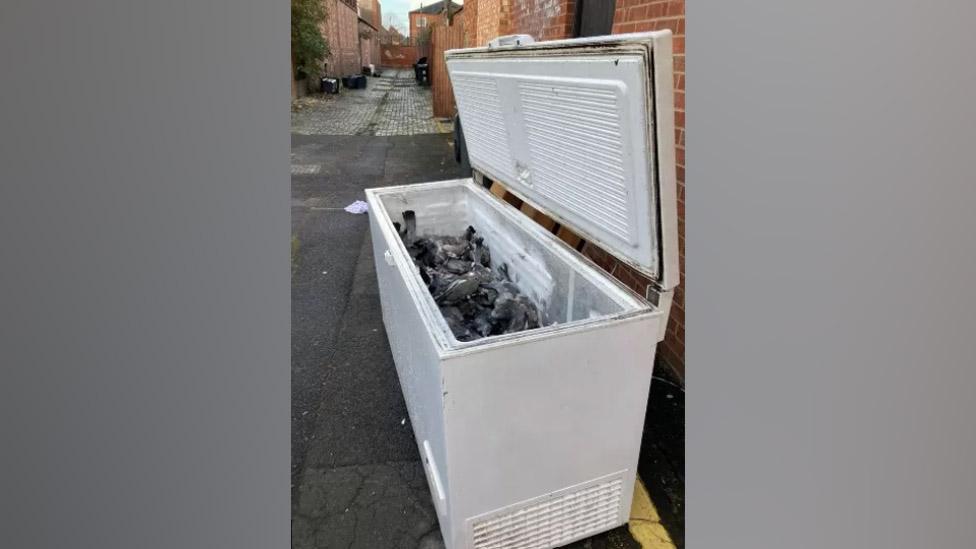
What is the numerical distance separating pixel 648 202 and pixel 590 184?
0.36 metres

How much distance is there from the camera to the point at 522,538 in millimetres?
1831

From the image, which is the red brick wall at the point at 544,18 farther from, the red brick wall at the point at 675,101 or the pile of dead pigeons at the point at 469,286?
the pile of dead pigeons at the point at 469,286

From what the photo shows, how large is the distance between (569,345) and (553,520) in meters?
0.72

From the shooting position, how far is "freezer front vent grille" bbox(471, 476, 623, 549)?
1771 millimetres

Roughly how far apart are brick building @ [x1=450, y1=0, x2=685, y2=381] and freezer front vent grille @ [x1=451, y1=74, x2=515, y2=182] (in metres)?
0.69

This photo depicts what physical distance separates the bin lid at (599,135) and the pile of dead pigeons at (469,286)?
0.47 metres

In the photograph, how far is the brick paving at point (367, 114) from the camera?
11.2 m

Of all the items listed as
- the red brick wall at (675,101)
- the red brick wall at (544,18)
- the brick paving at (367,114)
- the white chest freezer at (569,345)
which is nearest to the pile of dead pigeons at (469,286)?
the white chest freezer at (569,345)

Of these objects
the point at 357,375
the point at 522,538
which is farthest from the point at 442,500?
the point at 357,375

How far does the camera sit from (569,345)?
61.7 inches

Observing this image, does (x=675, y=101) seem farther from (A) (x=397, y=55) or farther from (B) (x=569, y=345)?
(A) (x=397, y=55)

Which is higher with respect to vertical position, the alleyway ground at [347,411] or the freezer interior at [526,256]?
the freezer interior at [526,256]

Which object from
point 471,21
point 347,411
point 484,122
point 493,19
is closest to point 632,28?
point 484,122

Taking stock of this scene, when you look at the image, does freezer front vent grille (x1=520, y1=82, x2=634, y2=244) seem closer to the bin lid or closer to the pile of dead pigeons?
the bin lid
